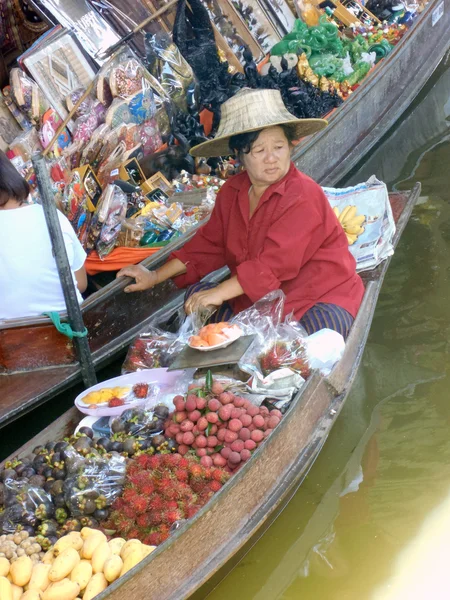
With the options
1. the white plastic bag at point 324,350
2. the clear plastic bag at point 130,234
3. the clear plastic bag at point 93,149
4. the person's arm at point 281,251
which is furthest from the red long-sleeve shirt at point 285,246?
the clear plastic bag at point 93,149

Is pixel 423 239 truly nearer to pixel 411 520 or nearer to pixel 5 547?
pixel 411 520

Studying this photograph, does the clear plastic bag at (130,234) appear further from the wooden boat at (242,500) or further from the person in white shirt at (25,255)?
the wooden boat at (242,500)

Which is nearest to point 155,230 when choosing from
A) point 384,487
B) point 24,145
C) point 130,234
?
point 130,234

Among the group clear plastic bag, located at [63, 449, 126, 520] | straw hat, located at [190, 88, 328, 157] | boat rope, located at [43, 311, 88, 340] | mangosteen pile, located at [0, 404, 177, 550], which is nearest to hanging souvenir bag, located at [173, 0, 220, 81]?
straw hat, located at [190, 88, 328, 157]

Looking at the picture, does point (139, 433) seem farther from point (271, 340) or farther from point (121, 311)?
point (121, 311)

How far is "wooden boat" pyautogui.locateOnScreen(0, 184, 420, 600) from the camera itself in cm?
209

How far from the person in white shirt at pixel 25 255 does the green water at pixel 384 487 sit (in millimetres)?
1444

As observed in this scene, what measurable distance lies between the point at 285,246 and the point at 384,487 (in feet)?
3.78

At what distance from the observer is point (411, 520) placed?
298 centimetres

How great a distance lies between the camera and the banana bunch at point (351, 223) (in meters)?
4.04

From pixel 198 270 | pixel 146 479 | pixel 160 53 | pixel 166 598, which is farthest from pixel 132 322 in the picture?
pixel 160 53

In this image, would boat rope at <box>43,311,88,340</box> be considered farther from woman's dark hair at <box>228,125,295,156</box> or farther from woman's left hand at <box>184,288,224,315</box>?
woman's dark hair at <box>228,125,295,156</box>

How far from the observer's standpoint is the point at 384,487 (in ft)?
10.5

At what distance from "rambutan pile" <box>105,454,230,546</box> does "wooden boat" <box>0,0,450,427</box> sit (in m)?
0.99
